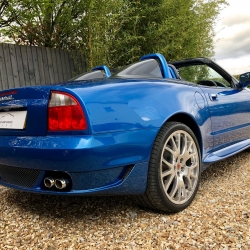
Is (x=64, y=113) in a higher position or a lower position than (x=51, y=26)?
lower

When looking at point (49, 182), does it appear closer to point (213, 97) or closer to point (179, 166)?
point (179, 166)

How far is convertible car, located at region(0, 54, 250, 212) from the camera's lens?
4.99 feet

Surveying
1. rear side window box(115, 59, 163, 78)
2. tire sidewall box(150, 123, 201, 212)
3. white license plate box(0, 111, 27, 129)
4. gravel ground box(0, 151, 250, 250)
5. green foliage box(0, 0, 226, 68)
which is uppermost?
green foliage box(0, 0, 226, 68)

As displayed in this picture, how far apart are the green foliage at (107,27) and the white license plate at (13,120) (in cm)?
403

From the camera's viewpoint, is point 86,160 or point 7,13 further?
point 7,13

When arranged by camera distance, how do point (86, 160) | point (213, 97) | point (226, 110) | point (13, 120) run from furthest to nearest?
point (226, 110) < point (213, 97) < point (13, 120) < point (86, 160)

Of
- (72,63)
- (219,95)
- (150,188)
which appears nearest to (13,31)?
(72,63)

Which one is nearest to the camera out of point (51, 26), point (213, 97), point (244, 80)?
point (213, 97)

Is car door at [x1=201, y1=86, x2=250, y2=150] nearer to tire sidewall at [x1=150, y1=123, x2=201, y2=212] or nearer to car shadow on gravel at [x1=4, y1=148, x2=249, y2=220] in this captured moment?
tire sidewall at [x1=150, y1=123, x2=201, y2=212]

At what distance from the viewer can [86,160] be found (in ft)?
4.91

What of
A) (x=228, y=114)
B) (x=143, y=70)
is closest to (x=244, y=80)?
(x=228, y=114)

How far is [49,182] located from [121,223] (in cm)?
54

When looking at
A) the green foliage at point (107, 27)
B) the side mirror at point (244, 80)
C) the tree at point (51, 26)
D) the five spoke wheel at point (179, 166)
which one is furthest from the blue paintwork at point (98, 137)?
the tree at point (51, 26)

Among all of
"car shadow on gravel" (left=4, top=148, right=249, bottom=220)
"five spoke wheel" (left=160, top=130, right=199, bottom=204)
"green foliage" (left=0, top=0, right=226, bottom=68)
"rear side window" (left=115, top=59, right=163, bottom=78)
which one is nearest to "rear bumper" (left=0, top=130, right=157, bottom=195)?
"five spoke wheel" (left=160, top=130, right=199, bottom=204)
